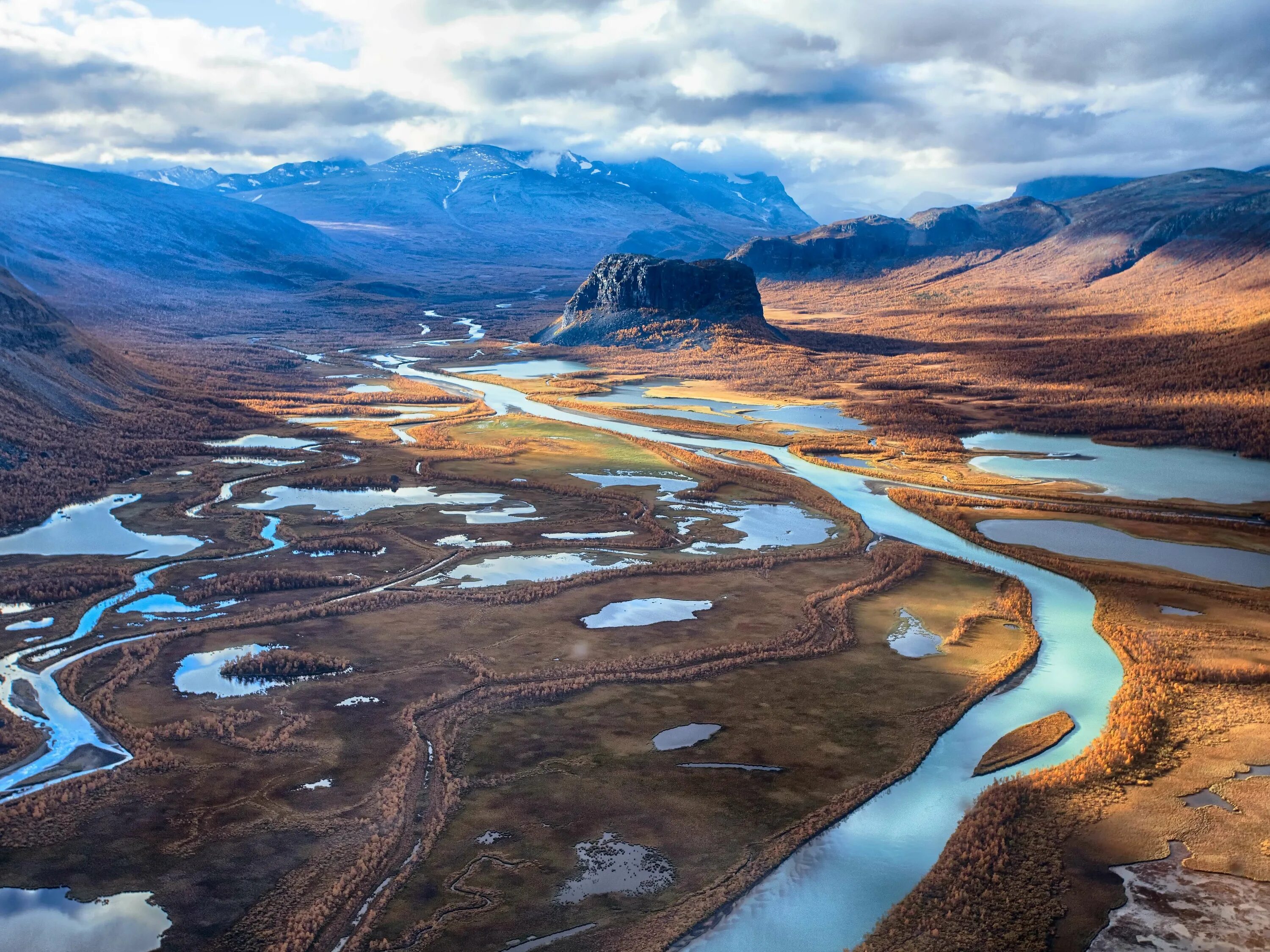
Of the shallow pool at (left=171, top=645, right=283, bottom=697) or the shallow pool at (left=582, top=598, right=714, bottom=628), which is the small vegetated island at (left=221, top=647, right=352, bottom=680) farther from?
the shallow pool at (left=582, top=598, right=714, bottom=628)

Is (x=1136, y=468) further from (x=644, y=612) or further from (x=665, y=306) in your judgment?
(x=665, y=306)

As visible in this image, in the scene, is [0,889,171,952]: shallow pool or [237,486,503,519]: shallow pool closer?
[0,889,171,952]: shallow pool

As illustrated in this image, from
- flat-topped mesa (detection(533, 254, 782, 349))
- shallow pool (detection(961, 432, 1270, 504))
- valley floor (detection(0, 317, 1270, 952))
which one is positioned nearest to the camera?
valley floor (detection(0, 317, 1270, 952))

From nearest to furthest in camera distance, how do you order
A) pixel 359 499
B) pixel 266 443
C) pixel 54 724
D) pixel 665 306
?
1. pixel 54 724
2. pixel 359 499
3. pixel 266 443
4. pixel 665 306

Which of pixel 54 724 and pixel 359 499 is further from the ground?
pixel 359 499

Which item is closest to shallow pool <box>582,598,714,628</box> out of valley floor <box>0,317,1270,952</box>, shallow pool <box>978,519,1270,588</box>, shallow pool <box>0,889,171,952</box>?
valley floor <box>0,317,1270,952</box>

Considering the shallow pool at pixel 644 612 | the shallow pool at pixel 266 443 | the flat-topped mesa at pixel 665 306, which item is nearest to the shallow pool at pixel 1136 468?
the shallow pool at pixel 644 612

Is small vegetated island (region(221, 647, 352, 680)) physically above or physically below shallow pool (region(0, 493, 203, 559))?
below

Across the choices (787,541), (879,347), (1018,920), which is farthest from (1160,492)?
(879,347)

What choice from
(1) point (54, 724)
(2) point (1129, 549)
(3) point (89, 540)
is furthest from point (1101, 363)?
(1) point (54, 724)
